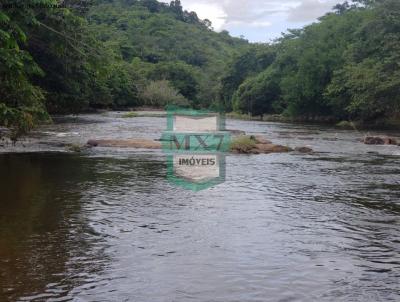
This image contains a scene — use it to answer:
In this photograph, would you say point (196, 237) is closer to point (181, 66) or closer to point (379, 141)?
point (379, 141)

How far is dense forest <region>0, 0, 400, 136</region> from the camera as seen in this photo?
16484 millimetres

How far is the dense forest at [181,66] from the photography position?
54.1ft

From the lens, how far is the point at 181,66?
118m

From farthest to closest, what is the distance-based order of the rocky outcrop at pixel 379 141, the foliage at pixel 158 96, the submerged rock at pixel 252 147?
the foliage at pixel 158 96
the rocky outcrop at pixel 379 141
the submerged rock at pixel 252 147

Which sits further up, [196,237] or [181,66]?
[181,66]

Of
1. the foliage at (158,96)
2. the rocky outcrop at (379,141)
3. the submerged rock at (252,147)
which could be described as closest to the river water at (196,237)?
the submerged rock at (252,147)

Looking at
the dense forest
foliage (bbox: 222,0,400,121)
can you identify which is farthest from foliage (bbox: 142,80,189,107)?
foliage (bbox: 222,0,400,121)

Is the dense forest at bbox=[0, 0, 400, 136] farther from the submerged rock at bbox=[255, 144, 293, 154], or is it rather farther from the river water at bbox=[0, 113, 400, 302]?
the submerged rock at bbox=[255, 144, 293, 154]

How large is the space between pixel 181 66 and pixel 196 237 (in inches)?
4386

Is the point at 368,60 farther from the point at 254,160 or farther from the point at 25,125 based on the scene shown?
the point at 25,125

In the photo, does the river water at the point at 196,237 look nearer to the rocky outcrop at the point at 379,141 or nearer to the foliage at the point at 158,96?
the rocky outcrop at the point at 379,141

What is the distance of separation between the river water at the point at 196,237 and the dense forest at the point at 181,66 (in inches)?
163

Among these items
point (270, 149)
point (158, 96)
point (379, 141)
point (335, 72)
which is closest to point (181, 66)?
point (158, 96)

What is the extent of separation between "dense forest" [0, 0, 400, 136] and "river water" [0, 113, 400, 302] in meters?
4.15
